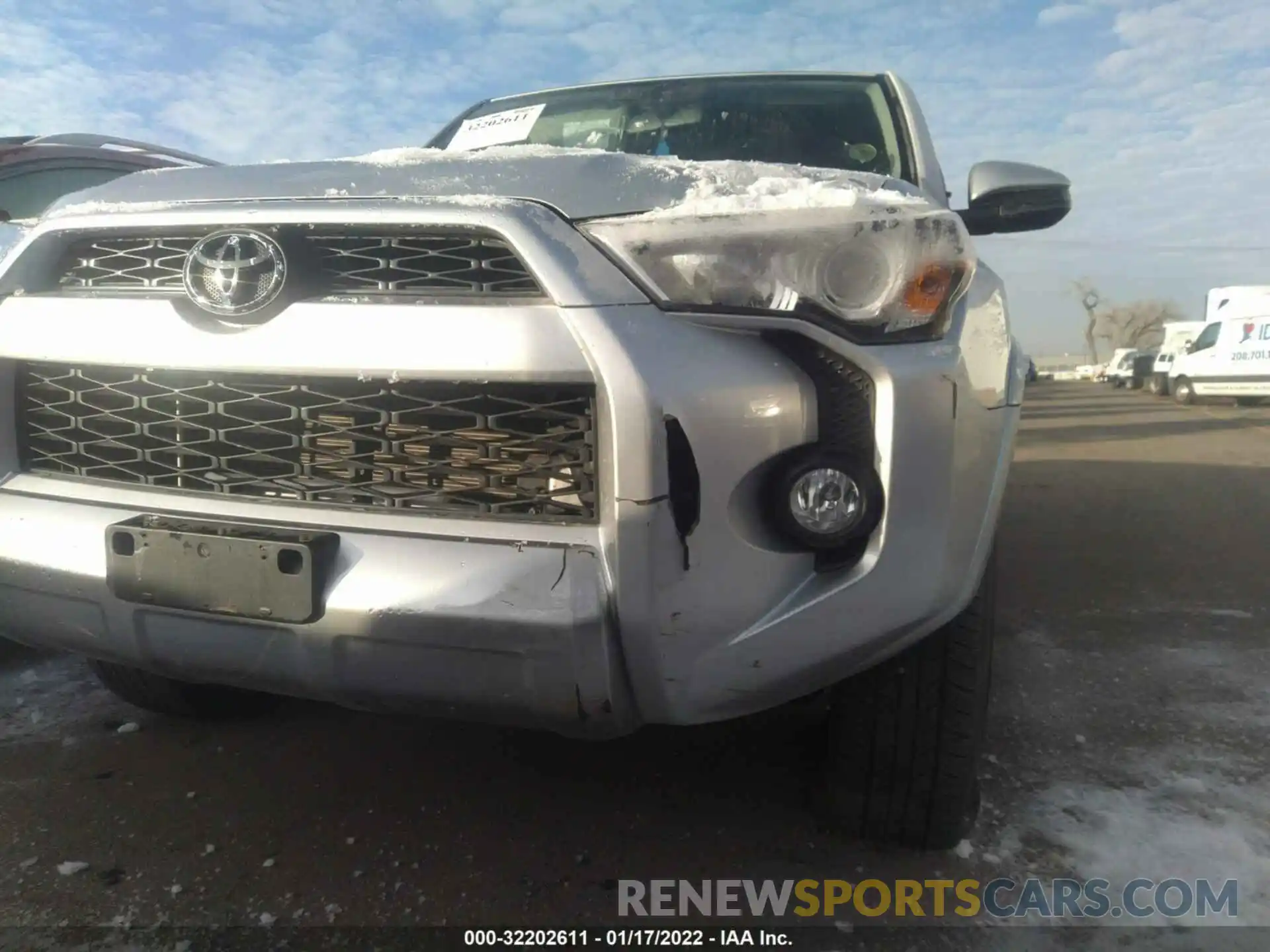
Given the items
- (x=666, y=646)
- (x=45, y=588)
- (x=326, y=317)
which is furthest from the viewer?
(x=45, y=588)

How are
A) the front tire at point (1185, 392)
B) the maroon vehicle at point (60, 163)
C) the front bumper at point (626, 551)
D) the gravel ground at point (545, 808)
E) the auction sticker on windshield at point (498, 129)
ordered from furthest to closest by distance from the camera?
the front tire at point (1185, 392)
the maroon vehicle at point (60, 163)
the auction sticker on windshield at point (498, 129)
the gravel ground at point (545, 808)
the front bumper at point (626, 551)

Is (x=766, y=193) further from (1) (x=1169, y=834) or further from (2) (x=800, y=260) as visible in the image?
(1) (x=1169, y=834)

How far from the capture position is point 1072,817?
202 cm

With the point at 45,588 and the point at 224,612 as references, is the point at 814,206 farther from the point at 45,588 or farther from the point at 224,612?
the point at 45,588

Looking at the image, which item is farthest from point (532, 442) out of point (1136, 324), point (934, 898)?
point (1136, 324)

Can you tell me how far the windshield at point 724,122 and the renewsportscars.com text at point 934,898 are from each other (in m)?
1.66

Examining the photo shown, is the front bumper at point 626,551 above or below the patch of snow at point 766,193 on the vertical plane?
below

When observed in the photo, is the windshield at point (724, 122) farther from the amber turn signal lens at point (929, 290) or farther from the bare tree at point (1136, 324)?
the bare tree at point (1136, 324)

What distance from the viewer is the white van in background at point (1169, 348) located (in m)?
26.8

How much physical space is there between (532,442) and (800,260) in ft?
1.66

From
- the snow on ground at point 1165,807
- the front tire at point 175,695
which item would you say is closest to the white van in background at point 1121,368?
the snow on ground at point 1165,807

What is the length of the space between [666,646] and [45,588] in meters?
1.12

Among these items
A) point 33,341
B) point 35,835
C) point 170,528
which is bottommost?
point 35,835

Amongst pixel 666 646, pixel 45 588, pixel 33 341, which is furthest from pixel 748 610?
pixel 33 341
